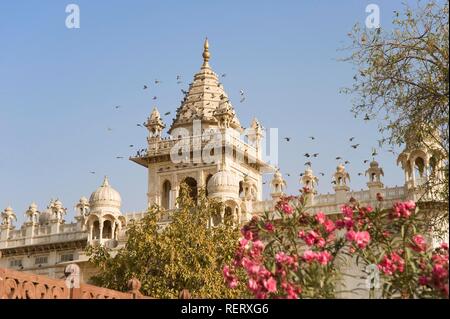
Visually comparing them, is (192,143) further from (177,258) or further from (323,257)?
(323,257)

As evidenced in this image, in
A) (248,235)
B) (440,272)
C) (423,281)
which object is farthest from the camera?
(248,235)

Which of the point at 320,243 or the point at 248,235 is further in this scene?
the point at 248,235

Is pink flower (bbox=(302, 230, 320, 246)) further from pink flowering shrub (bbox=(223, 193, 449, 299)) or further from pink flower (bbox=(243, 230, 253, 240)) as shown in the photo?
pink flower (bbox=(243, 230, 253, 240))

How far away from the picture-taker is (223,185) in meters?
42.8

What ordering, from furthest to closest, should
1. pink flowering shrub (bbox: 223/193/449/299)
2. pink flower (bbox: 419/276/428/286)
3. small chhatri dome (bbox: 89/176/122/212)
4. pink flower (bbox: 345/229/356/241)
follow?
small chhatri dome (bbox: 89/176/122/212), pink flower (bbox: 345/229/356/241), pink flowering shrub (bbox: 223/193/449/299), pink flower (bbox: 419/276/428/286)

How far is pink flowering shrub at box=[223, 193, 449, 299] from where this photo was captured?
30.8 feet

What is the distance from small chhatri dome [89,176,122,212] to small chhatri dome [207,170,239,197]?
7022 mm

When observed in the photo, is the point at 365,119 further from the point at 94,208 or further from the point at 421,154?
the point at 94,208

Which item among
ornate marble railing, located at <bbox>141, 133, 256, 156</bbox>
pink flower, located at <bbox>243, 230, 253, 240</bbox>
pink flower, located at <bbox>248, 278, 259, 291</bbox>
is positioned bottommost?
pink flower, located at <bbox>248, 278, 259, 291</bbox>

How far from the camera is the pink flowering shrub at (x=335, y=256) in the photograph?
30.8ft

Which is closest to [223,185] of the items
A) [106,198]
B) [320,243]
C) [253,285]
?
[106,198]

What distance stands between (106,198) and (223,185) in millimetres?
8348

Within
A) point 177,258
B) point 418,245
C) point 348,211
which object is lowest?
point 418,245

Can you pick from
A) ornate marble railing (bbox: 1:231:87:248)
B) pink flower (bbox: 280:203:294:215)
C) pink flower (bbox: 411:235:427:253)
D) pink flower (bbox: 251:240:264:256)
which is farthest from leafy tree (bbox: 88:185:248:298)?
ornate marble railing (bbox: 1:231:87:248)
